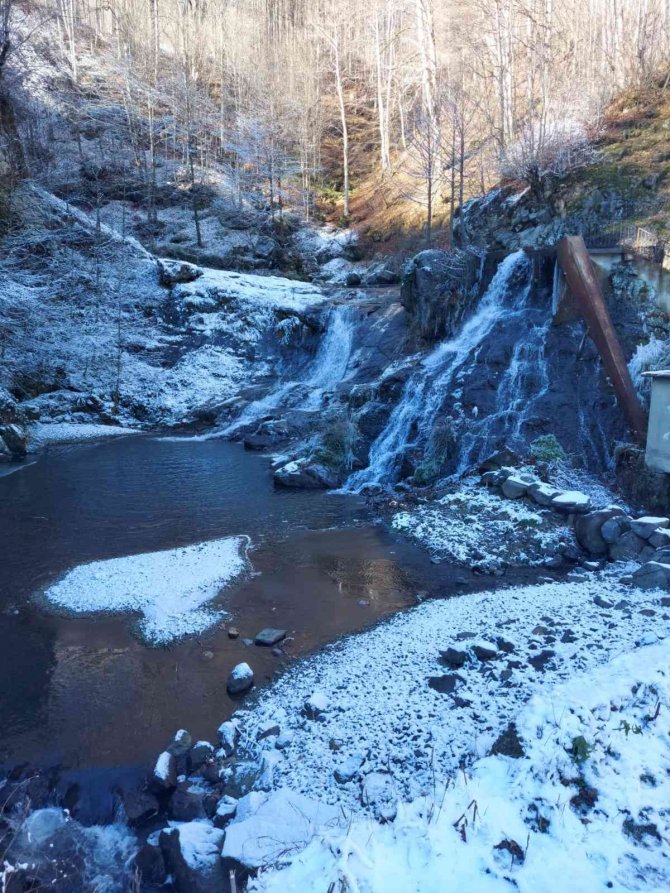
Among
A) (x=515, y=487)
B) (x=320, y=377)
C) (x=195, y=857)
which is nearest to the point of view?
(x=195, y=857)

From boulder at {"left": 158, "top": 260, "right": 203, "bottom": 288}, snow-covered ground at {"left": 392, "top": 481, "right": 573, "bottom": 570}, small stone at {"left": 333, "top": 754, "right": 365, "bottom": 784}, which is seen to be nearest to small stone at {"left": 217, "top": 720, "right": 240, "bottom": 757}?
small stone at {"left": 333, "top": 754, "right": 365, "bottom": 784}

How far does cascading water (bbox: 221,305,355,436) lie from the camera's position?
1758 centimetres

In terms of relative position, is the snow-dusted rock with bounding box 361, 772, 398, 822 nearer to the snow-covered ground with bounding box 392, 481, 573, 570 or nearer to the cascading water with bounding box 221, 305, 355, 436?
the snow-covered ground with bounding box 392, 481, 573, 570

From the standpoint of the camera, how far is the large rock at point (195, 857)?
3.13 m

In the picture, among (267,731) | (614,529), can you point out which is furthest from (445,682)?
(614,529)

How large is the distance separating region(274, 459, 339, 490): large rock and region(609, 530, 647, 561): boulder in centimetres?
563

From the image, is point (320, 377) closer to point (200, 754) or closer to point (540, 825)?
point (200, 754)

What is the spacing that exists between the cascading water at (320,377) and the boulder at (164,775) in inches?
521

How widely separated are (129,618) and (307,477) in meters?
5.72

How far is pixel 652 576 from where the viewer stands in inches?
248

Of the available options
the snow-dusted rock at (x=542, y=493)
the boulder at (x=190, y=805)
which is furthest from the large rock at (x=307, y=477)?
the boulder at (x=190, y=805)

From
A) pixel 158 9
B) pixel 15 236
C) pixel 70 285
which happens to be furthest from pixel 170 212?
pixel 158 9

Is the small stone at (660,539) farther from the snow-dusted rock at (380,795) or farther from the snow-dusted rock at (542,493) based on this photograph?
the snow-dusted rock at (380,795)

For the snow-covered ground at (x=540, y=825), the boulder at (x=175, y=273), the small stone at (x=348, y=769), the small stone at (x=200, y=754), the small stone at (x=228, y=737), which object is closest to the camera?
the snow-covered ground at (x=540, y=825)
